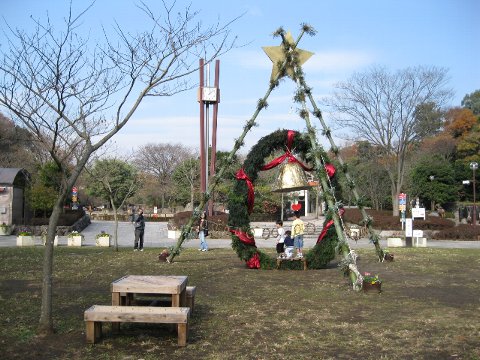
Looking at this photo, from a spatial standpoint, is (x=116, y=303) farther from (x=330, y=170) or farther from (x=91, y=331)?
(x=330, y=170)

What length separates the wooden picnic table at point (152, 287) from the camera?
23.5ft

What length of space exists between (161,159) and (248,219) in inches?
2278

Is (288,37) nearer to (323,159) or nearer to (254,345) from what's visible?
(323,159)

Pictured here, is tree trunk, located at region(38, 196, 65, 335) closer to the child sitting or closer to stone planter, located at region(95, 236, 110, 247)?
the child sitting

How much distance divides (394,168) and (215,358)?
41388mm

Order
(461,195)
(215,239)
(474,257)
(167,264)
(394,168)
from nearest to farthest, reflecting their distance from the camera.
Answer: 1. (167,264)
2. (474,257)
3. (215,239)
4. (394,168)
5. (461,195)

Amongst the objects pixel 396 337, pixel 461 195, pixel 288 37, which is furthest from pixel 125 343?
pixel 461 195

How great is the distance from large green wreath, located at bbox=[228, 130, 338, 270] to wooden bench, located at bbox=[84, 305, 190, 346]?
26.4ft

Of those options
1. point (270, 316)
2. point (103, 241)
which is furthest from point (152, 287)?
point (103, 241)

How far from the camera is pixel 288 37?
14.4 metres

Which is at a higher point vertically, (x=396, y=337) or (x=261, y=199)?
(x=261, y=199)

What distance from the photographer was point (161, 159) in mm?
71500

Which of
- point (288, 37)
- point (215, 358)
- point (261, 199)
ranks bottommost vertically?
point (215, 358)

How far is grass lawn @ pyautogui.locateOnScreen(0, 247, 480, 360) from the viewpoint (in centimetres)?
650
